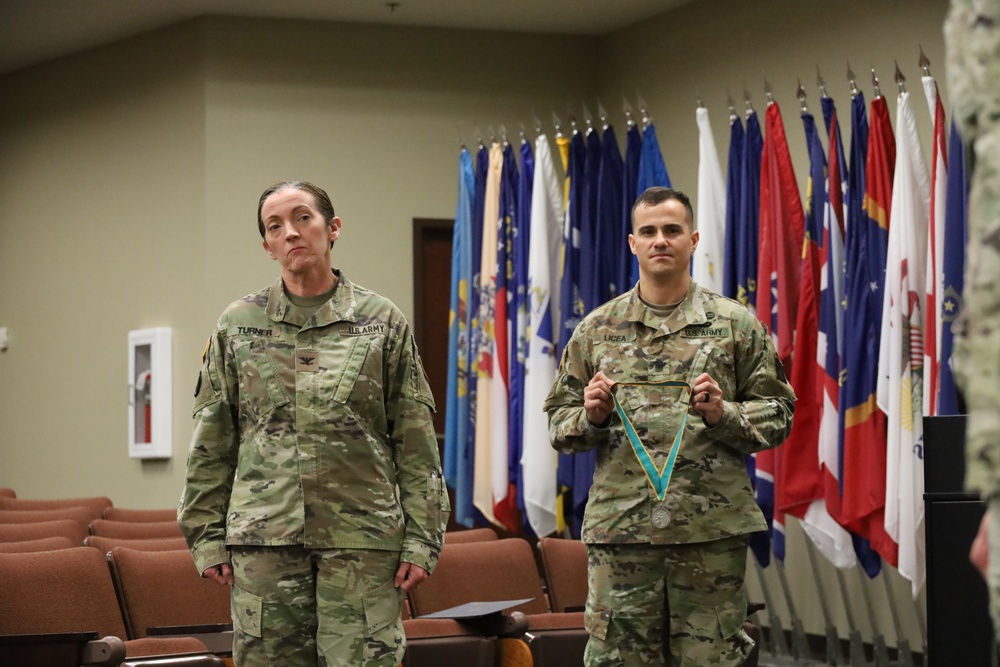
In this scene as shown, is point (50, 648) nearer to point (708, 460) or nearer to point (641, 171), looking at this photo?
point (708, 460)

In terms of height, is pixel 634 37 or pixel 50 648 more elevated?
pixel 634 37

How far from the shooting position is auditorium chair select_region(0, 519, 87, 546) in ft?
17.1

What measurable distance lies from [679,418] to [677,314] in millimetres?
279

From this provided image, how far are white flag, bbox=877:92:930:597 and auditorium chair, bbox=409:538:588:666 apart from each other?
1483 millimetres

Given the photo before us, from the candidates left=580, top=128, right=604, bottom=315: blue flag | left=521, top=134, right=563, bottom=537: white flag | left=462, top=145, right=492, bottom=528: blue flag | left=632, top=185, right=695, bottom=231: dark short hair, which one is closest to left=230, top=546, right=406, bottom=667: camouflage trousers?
left=632, top=185, right=695, bottom=231: dark short hair

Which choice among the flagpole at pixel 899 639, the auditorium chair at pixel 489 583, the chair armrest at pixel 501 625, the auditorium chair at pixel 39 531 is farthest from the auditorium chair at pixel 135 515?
the flagpole at pixel 899 639

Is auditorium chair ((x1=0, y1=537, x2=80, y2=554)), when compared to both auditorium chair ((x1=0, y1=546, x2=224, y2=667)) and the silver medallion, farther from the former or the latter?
the silver medallion

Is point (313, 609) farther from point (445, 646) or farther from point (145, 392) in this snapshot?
point (145, 392)

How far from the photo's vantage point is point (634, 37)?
877cm

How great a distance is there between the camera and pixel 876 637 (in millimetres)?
6176

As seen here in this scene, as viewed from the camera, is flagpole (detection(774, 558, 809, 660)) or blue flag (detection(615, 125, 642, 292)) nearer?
flagpole (detection(774, 558, 809, 660))

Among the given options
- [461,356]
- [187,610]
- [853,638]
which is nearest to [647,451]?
[187,610]

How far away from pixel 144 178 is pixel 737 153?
13.8 feet

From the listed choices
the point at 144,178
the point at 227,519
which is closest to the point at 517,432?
the point at 144,178
